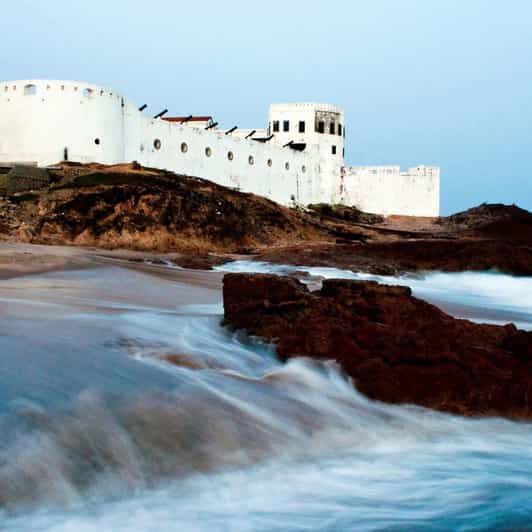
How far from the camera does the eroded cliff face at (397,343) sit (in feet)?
20.1

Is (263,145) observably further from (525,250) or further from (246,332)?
(246,332)

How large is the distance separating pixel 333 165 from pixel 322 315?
1632 inches

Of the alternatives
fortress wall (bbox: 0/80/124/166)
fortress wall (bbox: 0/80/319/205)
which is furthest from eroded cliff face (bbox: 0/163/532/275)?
fortress wall (bbox: 0/80/319/205)

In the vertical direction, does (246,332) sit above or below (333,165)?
below

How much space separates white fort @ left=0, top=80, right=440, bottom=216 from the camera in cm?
3103

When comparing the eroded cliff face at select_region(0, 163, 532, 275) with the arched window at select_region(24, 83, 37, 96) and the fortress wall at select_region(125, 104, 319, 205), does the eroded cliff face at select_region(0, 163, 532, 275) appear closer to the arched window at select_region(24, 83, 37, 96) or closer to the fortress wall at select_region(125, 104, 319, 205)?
the arched window at select_region(24, 83, 37, 96)

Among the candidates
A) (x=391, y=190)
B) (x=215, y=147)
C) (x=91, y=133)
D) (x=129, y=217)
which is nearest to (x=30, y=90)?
(x=91, y=133)

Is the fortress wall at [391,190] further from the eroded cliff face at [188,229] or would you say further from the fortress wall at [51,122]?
the fortress wall at [51,122]

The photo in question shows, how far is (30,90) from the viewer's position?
3114cm

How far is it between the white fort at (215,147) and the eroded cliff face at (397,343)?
1003 inches

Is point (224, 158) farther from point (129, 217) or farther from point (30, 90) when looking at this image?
point (129, 217)

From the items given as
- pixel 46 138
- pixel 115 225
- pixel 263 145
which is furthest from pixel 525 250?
pixel 263 145

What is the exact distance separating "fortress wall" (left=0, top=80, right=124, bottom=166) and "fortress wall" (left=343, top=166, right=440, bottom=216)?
2025cm

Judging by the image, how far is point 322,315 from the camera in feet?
22.5
